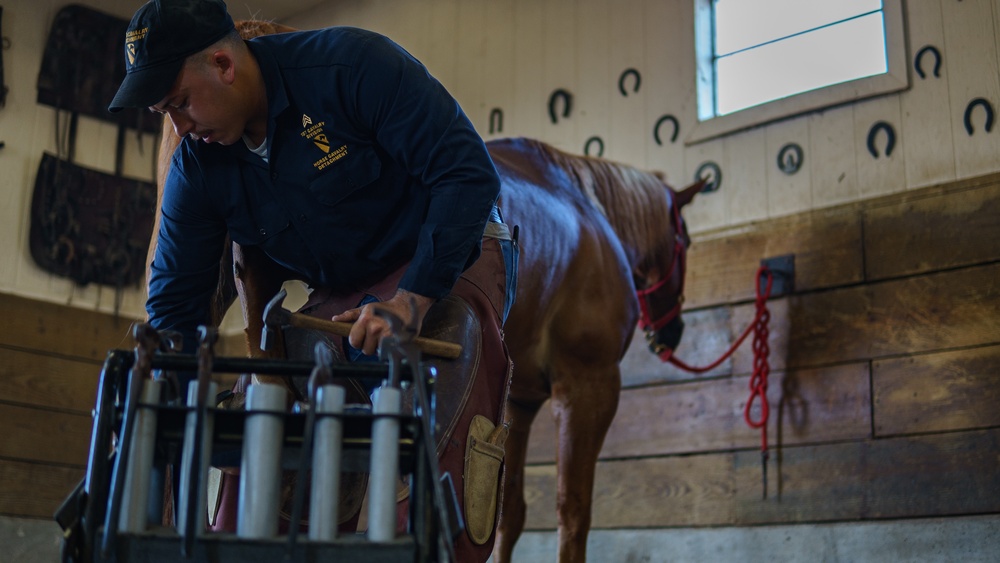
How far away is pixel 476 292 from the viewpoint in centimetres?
191

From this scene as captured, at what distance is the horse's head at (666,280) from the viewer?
3.66m

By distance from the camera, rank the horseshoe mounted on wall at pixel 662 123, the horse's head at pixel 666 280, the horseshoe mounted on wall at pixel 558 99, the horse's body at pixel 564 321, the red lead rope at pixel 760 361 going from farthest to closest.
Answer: the horseshoe mounted on wall at pixel 558 99
the horseshoe mounted on wall at pixel 662 123
the horse's head at pixel 666 280
the red lead rope at pixel 760 361
the horse's body at pixel 564 321

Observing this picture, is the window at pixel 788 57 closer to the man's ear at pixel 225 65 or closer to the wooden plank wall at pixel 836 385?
the wooden plank wall at pixel 836 385

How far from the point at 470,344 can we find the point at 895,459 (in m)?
1.90

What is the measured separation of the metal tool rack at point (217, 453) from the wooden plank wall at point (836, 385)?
236 cm

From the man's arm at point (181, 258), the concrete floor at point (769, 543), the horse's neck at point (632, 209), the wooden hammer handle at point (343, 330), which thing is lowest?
the concrete floor at point (769, 543)

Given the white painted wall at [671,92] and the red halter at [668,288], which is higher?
the white painted wall at [671,92]

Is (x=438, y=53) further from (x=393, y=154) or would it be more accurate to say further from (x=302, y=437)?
(x=302, y=437)

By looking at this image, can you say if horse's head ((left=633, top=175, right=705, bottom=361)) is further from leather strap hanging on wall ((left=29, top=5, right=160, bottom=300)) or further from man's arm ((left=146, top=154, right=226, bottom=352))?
leather strap hanging on wall ((left=29, top=5, right=160, bottom=300))

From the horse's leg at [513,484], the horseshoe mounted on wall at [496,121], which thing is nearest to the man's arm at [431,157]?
the horse's leg at [513,484]

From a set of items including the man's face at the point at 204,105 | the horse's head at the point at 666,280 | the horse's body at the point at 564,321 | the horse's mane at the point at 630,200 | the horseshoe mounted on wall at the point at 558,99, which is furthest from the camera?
A: the horseshoe mounted on wall at the point at 558,99

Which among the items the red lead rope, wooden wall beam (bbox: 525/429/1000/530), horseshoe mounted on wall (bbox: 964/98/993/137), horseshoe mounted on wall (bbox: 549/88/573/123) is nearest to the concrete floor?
wooden wall beam (bbox: 525/429/1000/530)

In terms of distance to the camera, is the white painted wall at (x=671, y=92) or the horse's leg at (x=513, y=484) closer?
the horse's leg at (x=513, y=484)

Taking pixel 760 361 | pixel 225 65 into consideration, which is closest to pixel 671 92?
pixel 760 361
